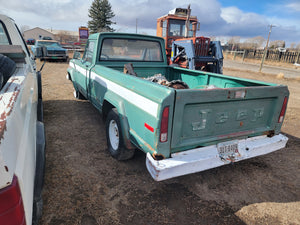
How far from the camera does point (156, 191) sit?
8.53ft

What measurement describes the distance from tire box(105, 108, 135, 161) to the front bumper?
851 millimetres

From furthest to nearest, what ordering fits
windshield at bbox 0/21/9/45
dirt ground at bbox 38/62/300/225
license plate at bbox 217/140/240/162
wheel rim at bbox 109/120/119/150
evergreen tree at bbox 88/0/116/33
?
evergreen tree at bbox 88/0/116/33 → windshield at bbox 0/21/9/45 → wheel rim at bbox 109/120/119/150 → license plate at bbox 217/140/240/162 → dirt ground at bbox 38/62/300/225

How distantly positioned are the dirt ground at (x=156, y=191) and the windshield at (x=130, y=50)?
176 centimetres

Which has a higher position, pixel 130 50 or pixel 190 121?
pixel 130 50

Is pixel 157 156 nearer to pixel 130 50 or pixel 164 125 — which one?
pixel 164 125

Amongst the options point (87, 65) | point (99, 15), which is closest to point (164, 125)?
point (87, 65)

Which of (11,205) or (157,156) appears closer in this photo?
(11,205)

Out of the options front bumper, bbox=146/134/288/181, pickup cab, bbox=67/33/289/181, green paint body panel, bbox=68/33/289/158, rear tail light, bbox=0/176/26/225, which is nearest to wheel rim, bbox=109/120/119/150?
pickup cab, bbox=67/33/289/181

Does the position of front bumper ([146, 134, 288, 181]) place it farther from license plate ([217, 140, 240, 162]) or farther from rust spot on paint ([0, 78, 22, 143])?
rust spot on paint ([0, 78, 22, 143])

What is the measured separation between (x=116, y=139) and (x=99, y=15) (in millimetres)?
51052

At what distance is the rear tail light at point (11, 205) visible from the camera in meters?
0.99

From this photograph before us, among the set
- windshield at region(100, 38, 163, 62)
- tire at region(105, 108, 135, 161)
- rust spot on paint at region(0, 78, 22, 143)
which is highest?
windshield at region(100, 38, 163, 62)

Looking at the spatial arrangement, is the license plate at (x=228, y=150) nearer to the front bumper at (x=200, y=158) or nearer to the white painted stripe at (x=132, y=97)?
the front bumper at (x=200, y=158)

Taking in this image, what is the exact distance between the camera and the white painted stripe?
2045 millimetres
